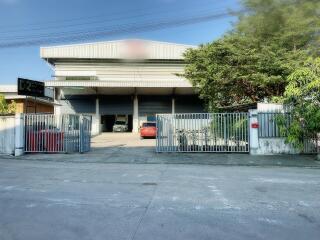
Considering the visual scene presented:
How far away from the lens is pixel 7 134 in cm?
1539

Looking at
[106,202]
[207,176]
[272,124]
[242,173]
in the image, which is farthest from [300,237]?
[272,124]

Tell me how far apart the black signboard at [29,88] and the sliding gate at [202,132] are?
31.6 feet

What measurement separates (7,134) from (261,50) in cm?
1390

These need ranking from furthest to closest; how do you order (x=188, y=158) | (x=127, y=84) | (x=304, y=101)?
1. (x=127, y=84)
2. (x=188, y=158)
3. (x=304, y=101)

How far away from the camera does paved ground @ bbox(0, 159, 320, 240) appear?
14.2ft

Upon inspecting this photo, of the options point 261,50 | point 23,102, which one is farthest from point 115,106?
point 261,50

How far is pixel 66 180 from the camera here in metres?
8.44

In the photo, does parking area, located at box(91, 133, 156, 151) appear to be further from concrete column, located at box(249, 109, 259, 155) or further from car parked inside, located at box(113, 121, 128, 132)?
car parked inside, located at box(113, 121, 128, 132)

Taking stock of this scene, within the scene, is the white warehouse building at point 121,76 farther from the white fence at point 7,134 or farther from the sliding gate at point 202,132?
the sliding gate at point 202,132

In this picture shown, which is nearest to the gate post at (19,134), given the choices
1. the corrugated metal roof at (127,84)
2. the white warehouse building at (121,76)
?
the corrugated metal roof at (127,84)

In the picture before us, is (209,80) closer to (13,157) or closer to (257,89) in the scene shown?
(257,89)

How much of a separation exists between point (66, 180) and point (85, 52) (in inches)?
1054

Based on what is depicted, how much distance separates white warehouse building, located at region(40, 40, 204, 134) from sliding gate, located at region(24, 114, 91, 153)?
17.1 m

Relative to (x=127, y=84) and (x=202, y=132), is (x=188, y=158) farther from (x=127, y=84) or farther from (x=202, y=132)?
(x=127, y=84)
